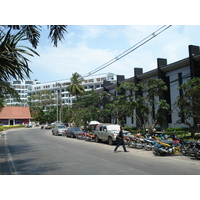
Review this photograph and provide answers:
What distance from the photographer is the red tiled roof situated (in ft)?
220

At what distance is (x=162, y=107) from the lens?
23.0m

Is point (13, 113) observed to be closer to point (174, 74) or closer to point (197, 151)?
point (174, 74)

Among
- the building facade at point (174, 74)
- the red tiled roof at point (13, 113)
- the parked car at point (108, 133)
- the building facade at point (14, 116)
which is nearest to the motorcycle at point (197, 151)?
the parked car at point (108, 133)

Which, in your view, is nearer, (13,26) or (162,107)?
(13,26)

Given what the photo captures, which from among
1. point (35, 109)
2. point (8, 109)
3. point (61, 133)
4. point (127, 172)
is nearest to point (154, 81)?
point (61, 133)

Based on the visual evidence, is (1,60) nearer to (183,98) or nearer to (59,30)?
(59,30)

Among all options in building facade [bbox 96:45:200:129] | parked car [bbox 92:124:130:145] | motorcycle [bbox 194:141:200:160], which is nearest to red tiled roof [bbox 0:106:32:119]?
building facade [bbox 96:45:200:129]

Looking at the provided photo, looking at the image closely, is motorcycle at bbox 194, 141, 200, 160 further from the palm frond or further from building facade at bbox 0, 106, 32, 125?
building facade at bbox 0, 106, 32, 125

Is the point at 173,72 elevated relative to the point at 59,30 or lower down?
elevated

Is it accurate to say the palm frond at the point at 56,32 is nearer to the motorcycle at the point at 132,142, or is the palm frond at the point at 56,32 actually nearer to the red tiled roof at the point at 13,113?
the motorcycle at the point at 132,142

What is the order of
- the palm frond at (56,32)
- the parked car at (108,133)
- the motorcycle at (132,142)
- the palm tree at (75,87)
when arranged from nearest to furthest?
the palm frond at (56,32) < the motorcycle at (132,142) < the parked car at (108,133) < the palm tree at (75,87)

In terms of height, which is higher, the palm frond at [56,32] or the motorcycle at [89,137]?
the palm frond at [56,32]

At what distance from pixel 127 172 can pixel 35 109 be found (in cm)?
7762

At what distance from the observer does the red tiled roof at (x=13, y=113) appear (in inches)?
2645
